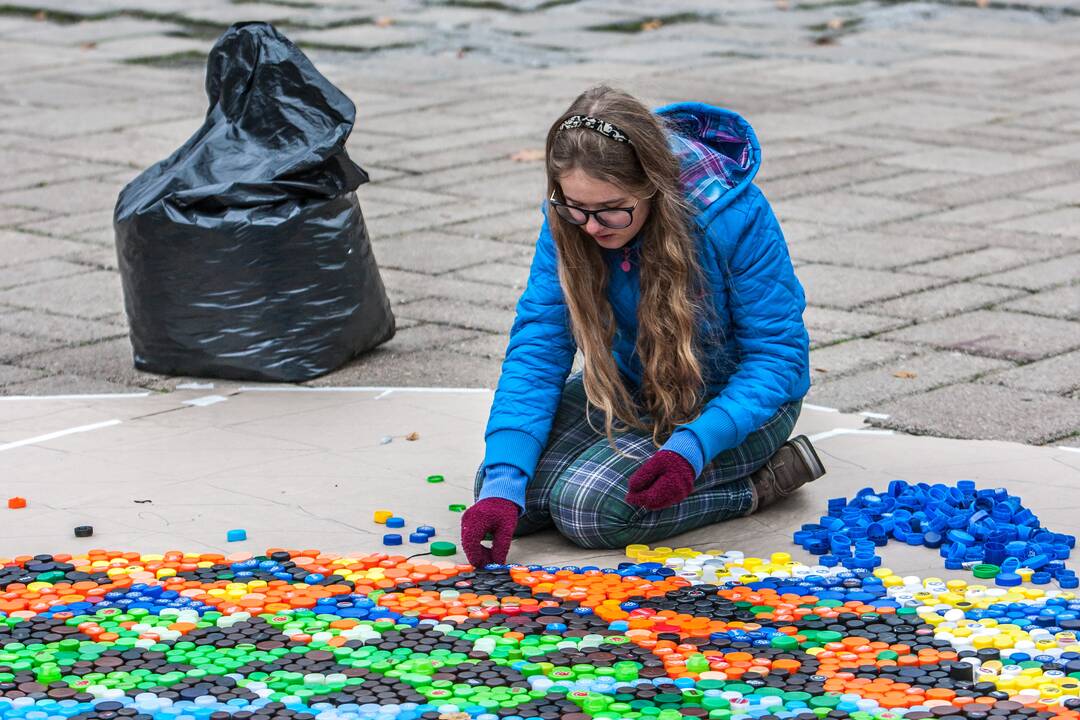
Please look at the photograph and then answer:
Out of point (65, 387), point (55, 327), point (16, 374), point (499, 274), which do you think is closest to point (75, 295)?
point (55, 327)

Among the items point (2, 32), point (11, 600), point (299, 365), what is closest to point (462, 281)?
point (299, 365)

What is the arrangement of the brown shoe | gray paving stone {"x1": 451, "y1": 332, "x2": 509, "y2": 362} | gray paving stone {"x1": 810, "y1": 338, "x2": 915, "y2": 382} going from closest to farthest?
1. the brown shoe
2. gray paving stone {"x1": 810, "y1": 338, "x2": 915, "y2": 382}
3. gray paving stone {"x1": 451, "y1": 332, "x2": 509, "y2": 362}

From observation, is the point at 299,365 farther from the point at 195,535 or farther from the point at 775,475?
the point at 775,475

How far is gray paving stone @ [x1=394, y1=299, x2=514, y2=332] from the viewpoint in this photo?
19.7ft

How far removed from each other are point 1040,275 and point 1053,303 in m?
0.39

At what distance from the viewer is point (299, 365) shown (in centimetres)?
542

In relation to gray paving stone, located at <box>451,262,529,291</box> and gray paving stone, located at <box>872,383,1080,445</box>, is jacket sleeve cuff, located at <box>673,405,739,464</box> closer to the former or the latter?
gray paving stone, located at <box>872,383,1080,445</box>

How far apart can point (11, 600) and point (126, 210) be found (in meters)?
1.95

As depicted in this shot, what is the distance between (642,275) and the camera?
398cm

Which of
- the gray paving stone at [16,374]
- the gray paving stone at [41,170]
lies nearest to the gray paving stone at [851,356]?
the gray paving stone at [16,374]

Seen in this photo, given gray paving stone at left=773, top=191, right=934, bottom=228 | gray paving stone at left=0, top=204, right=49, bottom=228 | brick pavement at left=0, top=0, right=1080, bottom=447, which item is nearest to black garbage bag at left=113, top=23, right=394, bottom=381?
brick pavement at left=0, top=0, right=1080, bottom=447

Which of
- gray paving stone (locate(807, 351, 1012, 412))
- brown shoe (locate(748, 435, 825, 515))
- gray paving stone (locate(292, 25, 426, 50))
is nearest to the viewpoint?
brown shoe (locate(748, 435, 825, 515))

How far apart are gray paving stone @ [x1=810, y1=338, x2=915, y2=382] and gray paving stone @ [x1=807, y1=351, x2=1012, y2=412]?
1.4 inches

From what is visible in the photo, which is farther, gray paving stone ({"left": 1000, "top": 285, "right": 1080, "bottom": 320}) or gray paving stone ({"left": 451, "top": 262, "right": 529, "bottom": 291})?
gray paving stone ({"left": 451, "top": 262, "right": 529, "bottom": 291})
